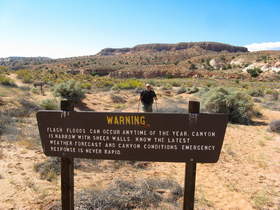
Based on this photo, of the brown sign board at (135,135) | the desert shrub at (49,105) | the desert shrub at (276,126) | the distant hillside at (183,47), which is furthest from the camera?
the distant hillside at (183,47)

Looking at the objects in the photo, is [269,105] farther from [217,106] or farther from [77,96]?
[77,96]

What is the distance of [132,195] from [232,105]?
987 cm

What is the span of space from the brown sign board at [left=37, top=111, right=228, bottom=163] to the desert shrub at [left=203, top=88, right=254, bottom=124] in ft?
34.8

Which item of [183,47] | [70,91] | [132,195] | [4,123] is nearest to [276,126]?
[132,195]

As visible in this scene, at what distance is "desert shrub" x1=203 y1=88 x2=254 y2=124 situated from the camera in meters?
→ 12.9

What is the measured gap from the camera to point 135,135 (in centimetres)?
290

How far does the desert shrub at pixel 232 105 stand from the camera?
507 inches

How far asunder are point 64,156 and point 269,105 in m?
18.1

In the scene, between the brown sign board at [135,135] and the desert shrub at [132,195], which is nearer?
the brown sign board at [135,135]

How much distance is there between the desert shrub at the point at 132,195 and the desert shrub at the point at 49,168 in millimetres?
1067

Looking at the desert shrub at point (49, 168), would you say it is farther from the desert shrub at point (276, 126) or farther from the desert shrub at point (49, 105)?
the desert shrub at point (276, 126)

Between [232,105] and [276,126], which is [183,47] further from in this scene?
[276,126]

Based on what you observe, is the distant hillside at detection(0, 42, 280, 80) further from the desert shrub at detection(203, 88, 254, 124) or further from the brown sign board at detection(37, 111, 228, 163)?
the brown sign board at detection(37, 111, 228, 163)

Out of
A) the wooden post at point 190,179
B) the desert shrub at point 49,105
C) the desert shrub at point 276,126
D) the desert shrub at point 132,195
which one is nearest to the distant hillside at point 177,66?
the desert shrub at point 49,105
